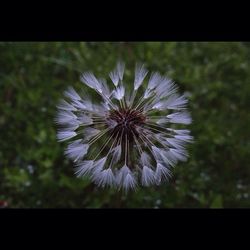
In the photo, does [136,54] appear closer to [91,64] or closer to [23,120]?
[91,64]

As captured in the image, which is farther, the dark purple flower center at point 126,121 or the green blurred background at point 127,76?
the green blurred background at point 127,76

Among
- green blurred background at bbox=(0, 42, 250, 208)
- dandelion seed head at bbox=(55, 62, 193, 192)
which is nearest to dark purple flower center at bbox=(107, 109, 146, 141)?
dandelion seed head at bbox=(55, 62, 193, 192)

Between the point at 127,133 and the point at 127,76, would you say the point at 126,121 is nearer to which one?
the point at 127,133

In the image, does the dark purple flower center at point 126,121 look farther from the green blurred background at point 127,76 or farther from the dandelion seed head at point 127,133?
the green blurred background at point 127,76

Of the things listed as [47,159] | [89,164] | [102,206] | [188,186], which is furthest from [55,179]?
[89,164]

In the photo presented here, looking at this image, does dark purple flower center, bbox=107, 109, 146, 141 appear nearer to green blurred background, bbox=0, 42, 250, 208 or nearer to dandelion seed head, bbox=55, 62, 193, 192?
dandelion seed head, bbox=55, 62, 193, 192

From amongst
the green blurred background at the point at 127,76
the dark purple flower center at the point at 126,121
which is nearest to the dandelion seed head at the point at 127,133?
the dark purple flower center at the point at 126,121
